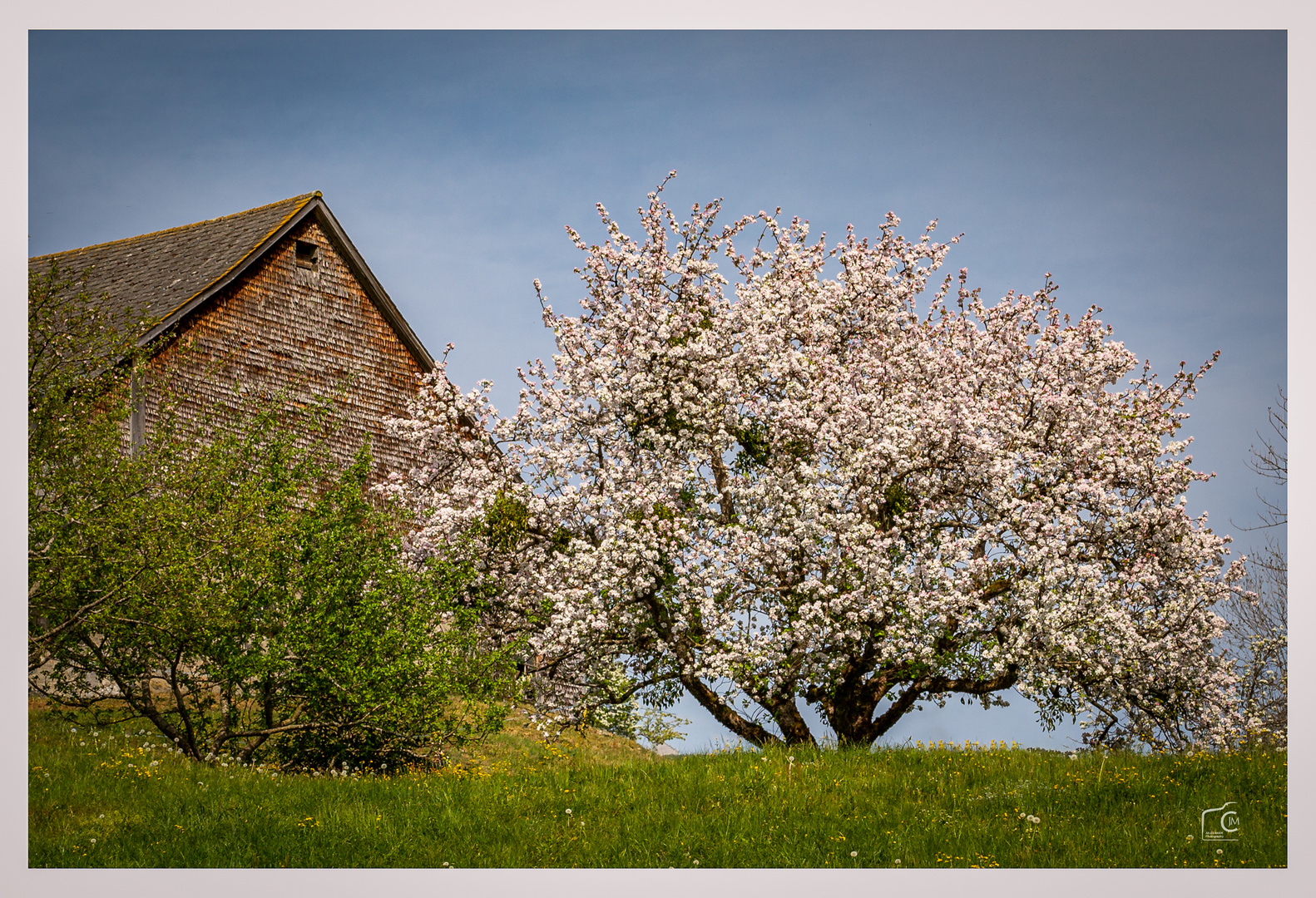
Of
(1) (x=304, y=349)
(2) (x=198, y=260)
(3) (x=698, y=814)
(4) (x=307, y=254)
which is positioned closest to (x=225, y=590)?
(3) (x=698, y=814)

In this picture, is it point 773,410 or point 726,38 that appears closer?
point 726,38

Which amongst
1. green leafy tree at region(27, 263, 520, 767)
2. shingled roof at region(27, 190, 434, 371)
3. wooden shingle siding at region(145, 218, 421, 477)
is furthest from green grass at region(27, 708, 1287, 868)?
shingled roof at region(27, 190, 434, 371)

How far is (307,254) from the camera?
2058 cm

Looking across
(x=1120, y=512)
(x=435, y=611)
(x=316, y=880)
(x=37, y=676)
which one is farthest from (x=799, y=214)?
(x=37, y=676)

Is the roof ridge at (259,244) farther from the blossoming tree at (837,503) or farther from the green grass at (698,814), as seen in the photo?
the green grass at (698,814)

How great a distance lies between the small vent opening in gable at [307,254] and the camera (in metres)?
20.4

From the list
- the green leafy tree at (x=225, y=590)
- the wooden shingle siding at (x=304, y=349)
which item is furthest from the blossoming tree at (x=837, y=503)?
the wooden shingle siding at (x=304, y=349)

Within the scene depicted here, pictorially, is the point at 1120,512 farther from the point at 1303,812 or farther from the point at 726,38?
the point at 726,38

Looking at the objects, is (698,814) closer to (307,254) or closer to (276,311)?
(276,311)

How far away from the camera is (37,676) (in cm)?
1329

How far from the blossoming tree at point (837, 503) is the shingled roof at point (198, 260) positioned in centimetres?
643

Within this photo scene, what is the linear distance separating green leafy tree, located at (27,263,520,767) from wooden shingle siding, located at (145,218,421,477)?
417 cm

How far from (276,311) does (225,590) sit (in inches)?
332

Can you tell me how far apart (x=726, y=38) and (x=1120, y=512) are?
25.1 feet
